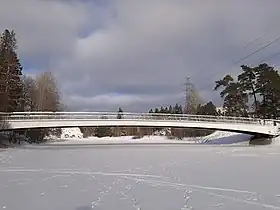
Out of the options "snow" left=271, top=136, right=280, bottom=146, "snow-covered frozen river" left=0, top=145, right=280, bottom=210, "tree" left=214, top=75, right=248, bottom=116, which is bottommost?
"snow-covered frozen river" left=0, top=145, right=280, bottom=210

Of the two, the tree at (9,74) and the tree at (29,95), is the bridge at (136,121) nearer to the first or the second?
the tree at (9,74)

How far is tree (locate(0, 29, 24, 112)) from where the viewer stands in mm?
46375

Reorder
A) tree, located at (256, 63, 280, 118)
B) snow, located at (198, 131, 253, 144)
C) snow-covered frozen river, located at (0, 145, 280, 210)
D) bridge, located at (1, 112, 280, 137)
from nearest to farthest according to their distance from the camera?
1. snow-covered frozen river, located at (0, 145, 280, 210)
2. bridge, located at (1, 112, 280, 137)
3. snow, located at (198, 131, 253, 144)
4. tree, located at (256, 63, 280, 118)

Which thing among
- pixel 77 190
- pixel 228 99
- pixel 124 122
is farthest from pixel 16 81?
pixel 77 190

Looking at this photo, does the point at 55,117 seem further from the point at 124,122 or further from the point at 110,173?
the point at 110,173

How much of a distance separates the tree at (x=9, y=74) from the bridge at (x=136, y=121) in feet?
12.3

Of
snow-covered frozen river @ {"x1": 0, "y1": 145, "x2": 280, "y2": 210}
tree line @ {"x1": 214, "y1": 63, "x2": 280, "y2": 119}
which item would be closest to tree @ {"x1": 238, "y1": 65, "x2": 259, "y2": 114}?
tree line @ {"x1": 214, "y1": 63, "x2": 280, "y2": 119}

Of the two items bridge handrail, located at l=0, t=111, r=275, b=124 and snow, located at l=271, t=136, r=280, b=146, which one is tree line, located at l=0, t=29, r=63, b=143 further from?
snow, located at l=271, t=136, r=280, b=146

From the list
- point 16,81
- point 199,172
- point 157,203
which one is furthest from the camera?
point 16,81

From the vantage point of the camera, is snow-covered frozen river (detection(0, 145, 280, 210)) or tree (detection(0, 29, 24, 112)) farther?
tree (detection(0, 29, 24, 112))

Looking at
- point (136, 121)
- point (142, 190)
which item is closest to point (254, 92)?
point (136, 121)

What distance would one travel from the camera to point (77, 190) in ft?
39.3

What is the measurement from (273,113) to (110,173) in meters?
46.7

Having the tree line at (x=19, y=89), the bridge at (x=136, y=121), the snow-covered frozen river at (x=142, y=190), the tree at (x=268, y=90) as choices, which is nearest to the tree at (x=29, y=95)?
the tree line at (x=19, y=89)
